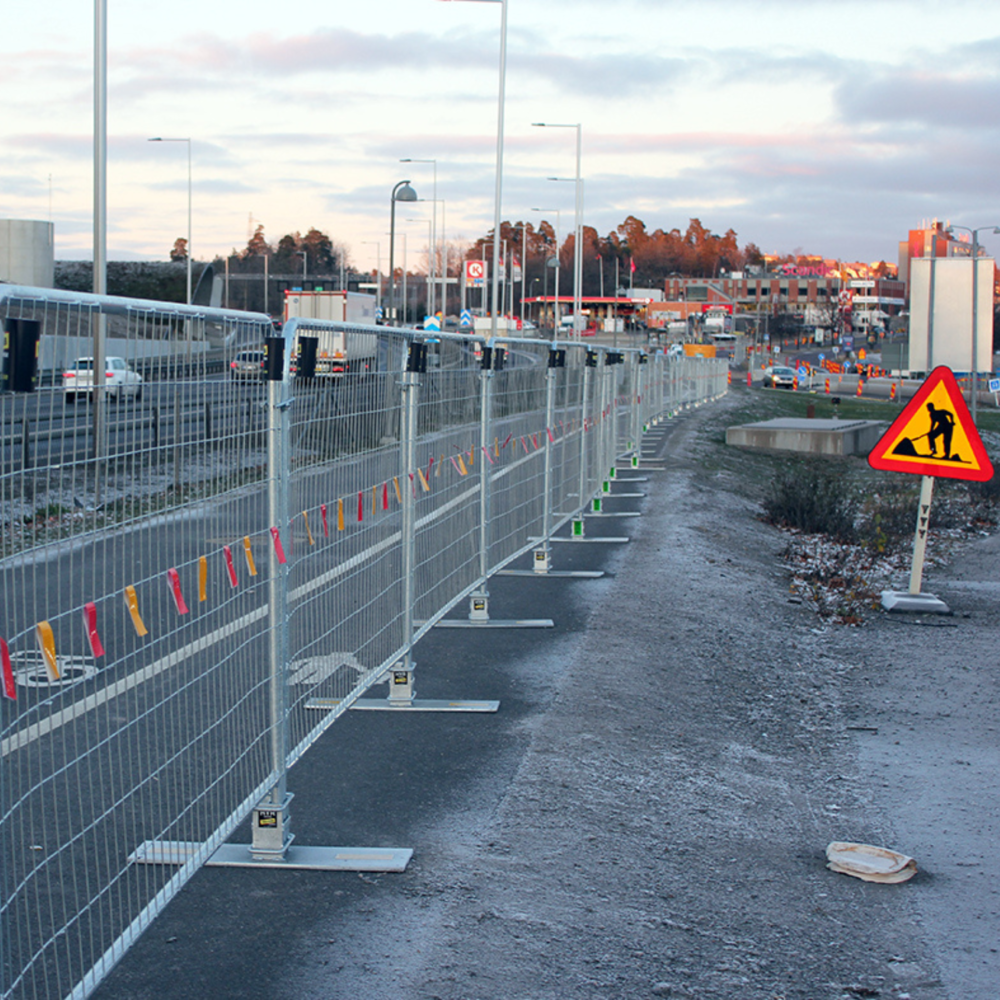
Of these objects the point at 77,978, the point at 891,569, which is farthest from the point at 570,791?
the point at 891,569

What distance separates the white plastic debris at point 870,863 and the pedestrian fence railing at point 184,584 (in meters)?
1.82

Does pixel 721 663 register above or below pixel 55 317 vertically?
below

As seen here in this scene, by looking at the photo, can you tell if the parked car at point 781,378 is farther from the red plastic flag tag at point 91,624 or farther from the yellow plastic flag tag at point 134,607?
the red plastic flag tag at point 91,624

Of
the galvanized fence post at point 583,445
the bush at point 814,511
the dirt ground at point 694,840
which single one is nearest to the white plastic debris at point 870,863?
the dirt ground at point 694,840

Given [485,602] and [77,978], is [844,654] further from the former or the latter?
[77,978]

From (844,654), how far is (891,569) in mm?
5105

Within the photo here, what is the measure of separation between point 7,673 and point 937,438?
30.9ft

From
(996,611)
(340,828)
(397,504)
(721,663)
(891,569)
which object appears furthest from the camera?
(891,569)

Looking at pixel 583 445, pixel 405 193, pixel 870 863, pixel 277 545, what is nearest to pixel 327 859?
pixel 277 545

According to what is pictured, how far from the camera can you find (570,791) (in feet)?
19.1

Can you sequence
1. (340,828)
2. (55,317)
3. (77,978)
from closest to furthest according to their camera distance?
(55,317)
(77,978)
(340,828)

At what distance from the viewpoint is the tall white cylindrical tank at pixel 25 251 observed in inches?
1756

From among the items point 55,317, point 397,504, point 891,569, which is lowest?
point 891,569

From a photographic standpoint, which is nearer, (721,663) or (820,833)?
(820,833)
